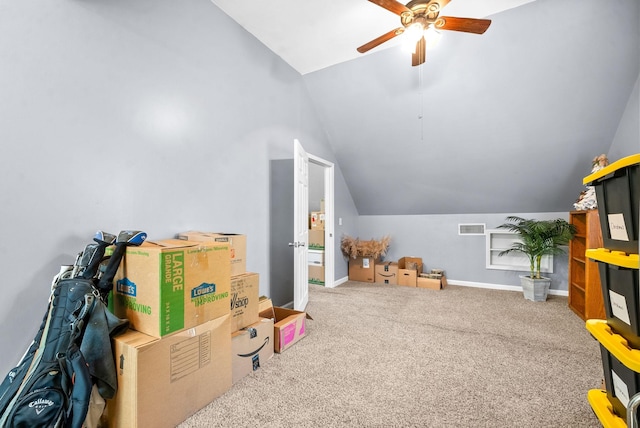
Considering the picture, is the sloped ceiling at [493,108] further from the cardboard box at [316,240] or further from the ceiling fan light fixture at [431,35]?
the cardboard box at [316,240]

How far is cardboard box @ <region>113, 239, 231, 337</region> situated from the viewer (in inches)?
60.3

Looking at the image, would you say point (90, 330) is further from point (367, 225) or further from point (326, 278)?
point (367, 225)

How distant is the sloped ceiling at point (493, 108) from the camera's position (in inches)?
112

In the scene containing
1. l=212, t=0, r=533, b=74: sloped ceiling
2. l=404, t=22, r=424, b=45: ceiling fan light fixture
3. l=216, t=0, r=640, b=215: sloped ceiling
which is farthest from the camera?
l=216, t=0, r=640, b=215: sloped ceiling

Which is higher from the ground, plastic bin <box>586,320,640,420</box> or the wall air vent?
the wall air vent

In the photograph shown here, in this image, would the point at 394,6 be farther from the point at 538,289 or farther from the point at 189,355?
the point at 538,289

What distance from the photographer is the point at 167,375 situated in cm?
155

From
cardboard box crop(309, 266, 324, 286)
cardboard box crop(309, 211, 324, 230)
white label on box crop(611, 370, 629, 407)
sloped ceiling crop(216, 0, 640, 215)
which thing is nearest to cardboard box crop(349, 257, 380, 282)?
cardboard box crop(309, 266, 324, 286)

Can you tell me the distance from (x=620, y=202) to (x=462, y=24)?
1582mm

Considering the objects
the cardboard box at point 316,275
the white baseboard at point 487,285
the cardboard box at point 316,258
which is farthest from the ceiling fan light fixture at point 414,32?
the white baseboard at point 487,285

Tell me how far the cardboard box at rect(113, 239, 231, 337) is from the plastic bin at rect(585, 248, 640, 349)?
1.94 meters

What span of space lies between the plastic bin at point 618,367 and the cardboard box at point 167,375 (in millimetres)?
1904

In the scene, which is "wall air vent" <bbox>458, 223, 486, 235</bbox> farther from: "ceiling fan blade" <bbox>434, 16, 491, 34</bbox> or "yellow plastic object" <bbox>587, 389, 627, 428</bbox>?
"yellow plastic object" <bbox>587, 389, 627, 428</bbox>

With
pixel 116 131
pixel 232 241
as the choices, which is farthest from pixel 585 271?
pixel 116 131
